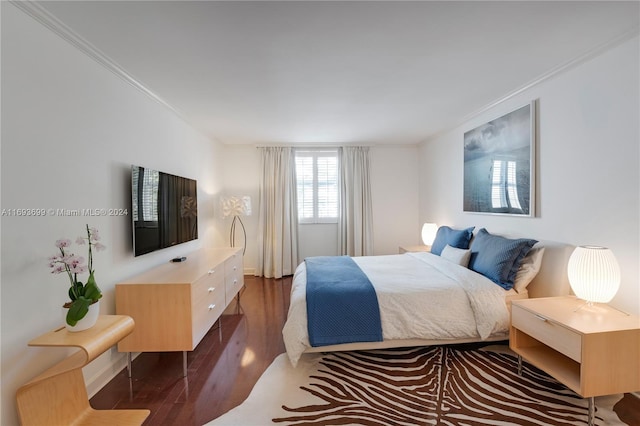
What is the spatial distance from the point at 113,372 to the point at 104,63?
2364mm

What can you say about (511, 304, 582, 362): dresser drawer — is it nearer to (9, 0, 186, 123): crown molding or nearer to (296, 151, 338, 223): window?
(296, 151, 338, 223): window

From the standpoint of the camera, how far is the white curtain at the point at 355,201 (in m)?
4.82

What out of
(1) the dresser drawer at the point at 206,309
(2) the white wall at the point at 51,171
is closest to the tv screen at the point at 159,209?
(2) the white wall at the point at 51,171

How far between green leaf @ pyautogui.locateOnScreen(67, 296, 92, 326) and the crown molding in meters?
1.61

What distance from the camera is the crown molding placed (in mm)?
1462

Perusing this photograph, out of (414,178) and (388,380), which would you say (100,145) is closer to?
(388,380)

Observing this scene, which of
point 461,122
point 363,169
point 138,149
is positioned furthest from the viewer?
point 363,169

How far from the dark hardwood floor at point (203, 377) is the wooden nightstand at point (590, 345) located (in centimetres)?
201

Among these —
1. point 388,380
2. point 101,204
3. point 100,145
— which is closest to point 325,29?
point 100,145

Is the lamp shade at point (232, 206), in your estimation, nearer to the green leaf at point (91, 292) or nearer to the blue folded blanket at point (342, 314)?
the blue folded blanket at point (342, 314)

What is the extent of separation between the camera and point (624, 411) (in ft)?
5.54

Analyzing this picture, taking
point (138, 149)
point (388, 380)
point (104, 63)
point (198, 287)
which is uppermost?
point (104, 63)

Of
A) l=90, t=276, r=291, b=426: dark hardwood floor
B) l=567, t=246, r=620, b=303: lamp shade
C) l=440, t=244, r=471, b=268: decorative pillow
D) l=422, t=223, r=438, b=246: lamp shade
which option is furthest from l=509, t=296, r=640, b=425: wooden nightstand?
l=422, t=223, r=438, b=246: lamp shade

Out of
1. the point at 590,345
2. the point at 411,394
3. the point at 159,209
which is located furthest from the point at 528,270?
the point at 159,209
